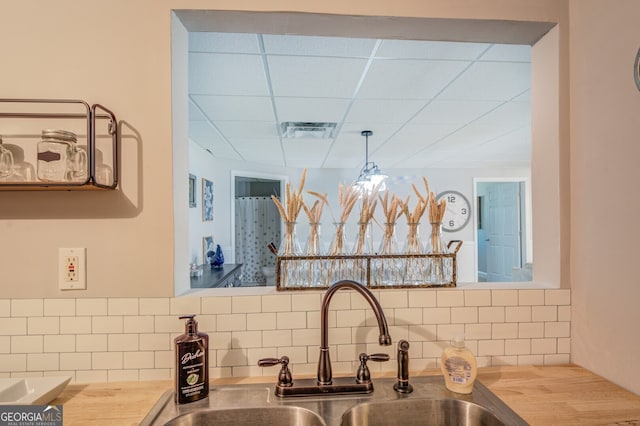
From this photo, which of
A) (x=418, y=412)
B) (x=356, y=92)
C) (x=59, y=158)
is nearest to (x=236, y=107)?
(x=356, y=92)

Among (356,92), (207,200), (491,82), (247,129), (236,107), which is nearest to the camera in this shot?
(491,82)

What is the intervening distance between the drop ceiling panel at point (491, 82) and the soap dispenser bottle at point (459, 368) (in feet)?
5.11

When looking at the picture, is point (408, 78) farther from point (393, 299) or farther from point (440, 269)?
point (393, 299)

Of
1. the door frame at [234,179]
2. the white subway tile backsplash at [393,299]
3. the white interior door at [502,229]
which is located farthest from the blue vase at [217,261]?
the white interior door at [502,229]

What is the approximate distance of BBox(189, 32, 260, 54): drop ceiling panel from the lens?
157 centimetres

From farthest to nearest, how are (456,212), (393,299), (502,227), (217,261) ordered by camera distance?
1. (502,227)
2. (456,212)
3. (217,261)
4. (393,299)

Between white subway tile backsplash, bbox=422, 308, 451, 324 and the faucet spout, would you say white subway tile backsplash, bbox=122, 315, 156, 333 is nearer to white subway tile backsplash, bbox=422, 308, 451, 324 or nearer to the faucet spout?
the faucet spout

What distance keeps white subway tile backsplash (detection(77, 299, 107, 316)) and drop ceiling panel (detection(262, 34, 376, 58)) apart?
126cm

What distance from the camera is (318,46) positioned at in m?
1.66

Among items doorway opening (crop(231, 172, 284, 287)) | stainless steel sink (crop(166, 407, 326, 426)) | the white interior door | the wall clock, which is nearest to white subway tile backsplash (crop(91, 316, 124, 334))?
stainless steel sink (crop(166, 407, 326, 426))

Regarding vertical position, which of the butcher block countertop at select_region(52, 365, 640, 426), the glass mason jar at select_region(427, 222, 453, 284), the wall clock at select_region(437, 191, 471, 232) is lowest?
the butcher block countertop at select_region(52, 365, 640, 426)

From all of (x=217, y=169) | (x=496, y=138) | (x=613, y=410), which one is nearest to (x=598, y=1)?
(x=613, y=410)

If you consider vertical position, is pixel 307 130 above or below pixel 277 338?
above

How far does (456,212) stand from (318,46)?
4.76m
